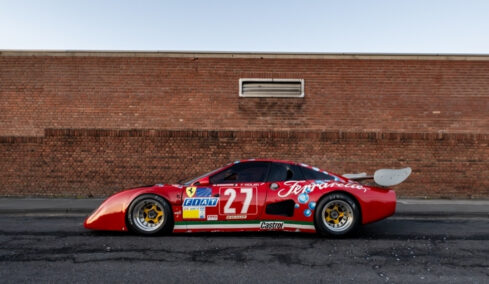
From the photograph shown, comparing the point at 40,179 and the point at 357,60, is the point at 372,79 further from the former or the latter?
the point at 40,179

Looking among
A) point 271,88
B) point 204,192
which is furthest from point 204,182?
point 271,88

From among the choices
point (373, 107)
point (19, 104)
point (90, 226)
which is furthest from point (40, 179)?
point (373, 107)

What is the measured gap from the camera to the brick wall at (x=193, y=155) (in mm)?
11562

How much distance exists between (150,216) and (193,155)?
5.78 metres

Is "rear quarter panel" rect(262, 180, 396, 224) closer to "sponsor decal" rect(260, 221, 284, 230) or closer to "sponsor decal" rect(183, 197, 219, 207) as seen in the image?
"sponsor decal" rect(260, 221, 284, 230)

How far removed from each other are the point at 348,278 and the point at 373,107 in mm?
9177

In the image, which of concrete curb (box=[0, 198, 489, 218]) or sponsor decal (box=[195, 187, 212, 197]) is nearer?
sponsor decal (box=[195, 187, 212, 197])

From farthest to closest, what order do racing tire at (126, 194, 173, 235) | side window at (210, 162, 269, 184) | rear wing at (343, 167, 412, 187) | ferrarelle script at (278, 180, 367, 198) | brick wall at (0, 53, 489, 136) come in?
1. brick wall at (0, 53, 489, 136)
2. rear wing at (343, 167, 412, 187)
3. side window at (210, 162, 269, 184)
4. ferrarelle script at (278, 180, 367, 198)
5. racing tire at (126, 194, 173, 235)

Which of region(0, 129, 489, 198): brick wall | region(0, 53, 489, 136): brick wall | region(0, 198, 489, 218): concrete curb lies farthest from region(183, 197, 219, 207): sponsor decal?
region(0, 53, 489, 136): brick wall

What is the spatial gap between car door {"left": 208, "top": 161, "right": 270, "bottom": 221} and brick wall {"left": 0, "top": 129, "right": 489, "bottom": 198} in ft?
18.3

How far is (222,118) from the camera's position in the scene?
40.3 feet

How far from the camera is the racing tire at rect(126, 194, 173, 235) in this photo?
19.1ft

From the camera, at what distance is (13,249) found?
5.09 meters

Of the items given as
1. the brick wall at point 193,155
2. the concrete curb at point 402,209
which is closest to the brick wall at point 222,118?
the brick wall at point 193,155
